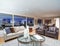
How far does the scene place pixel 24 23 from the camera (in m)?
7.73

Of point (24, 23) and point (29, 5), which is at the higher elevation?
point (29, 5)

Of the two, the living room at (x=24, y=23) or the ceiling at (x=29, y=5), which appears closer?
the ceiling at (x=29, y=5)

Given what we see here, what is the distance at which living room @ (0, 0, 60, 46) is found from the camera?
3.29 metres

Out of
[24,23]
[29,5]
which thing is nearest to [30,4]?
[29,5]

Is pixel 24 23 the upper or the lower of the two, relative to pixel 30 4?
lower

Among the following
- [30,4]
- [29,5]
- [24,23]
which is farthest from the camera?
[24,23]

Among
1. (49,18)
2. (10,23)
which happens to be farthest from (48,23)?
(10,23)

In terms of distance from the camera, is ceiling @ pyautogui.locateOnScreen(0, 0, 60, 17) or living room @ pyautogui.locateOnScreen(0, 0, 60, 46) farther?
living room @ pyautogui.locateOnScreen(0, 0, 60, 46)

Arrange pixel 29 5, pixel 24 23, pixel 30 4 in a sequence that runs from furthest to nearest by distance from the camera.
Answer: pixel 24 23 → pixel 29 5 → pixel 30 4

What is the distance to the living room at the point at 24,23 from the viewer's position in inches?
130

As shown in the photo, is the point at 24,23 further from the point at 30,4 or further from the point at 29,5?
the point at 30,4

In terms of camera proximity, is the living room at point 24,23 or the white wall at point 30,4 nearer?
the white wall at point 30,4

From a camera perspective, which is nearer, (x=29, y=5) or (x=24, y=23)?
(x=29, y=5)

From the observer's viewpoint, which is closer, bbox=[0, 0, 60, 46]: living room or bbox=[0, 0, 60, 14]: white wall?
bbox=[0, 0, 60, 14]: white wall
